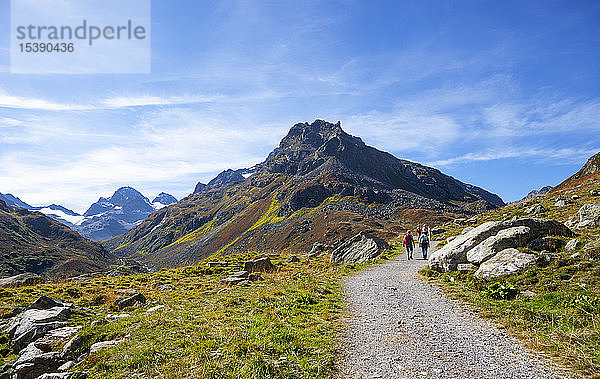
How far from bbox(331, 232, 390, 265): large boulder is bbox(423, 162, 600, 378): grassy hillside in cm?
1647

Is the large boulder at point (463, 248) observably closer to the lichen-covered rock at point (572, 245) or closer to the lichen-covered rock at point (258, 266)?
the lichen-covered rock at point (572, 245)

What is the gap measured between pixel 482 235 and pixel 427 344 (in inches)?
556

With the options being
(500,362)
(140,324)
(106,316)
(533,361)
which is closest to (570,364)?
(533,361)

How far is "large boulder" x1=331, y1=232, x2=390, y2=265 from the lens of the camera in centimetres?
3450

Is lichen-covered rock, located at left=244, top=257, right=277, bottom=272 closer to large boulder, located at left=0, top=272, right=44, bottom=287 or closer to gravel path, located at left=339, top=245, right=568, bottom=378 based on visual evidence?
gravel path, located at left=339, top=245, right=568, bottom=378

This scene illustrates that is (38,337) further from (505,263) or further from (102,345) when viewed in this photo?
(505,263)

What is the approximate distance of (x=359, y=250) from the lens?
36.8 meters

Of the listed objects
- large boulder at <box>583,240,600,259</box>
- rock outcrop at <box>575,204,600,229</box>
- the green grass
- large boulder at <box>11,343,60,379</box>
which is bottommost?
large boulder at <box>11,343,60,379</box>

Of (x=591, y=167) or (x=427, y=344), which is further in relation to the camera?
(x=591, y=167)

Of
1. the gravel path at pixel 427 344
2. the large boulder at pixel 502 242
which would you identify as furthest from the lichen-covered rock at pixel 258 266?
the large boulder at pixel 502 242

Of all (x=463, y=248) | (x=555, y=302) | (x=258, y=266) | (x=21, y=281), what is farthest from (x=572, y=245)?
(x=21, y=281)

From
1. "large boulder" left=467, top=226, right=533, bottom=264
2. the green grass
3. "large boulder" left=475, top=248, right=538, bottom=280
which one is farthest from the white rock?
"large boulder" left=467, top=226, right=533, bottom=264

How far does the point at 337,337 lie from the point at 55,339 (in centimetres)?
1389

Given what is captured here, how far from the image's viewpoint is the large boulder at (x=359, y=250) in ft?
113
